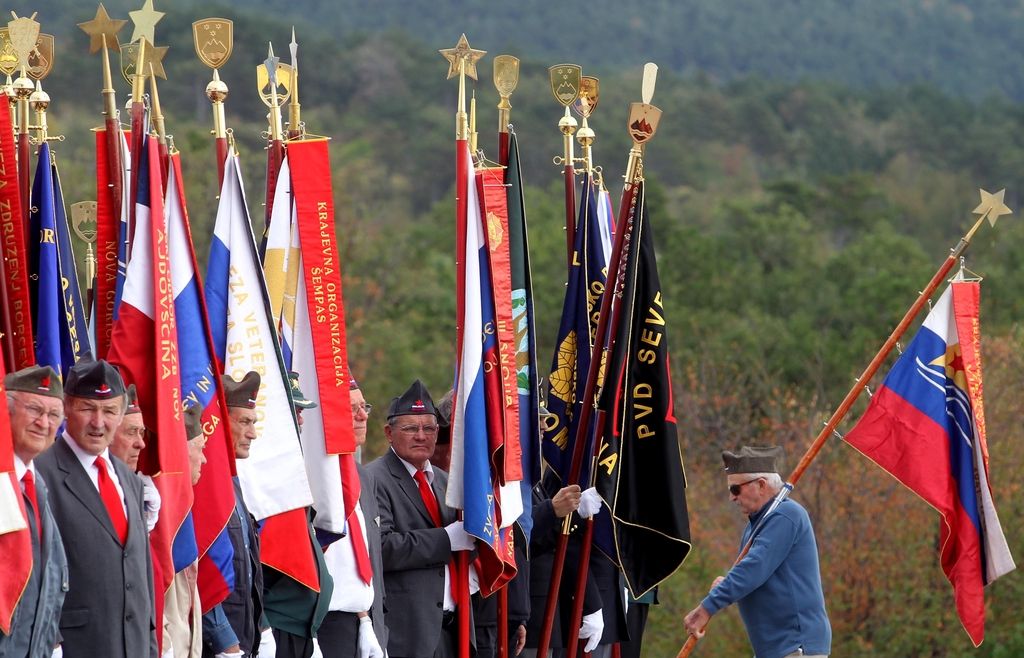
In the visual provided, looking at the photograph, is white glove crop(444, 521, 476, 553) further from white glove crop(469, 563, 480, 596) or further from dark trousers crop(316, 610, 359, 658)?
dark trousers crop(316, 610, 359, 658)

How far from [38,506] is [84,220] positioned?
3934mm

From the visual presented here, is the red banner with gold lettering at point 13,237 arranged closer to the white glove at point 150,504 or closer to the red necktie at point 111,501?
the white glove at point 150,504

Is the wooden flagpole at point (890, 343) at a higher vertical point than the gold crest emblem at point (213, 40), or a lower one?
lower

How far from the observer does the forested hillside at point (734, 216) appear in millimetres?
19328

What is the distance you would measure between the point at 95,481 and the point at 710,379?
20.6m

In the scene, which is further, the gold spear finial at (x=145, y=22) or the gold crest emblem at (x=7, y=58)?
the gold crest emblem at (x=7, y=58)

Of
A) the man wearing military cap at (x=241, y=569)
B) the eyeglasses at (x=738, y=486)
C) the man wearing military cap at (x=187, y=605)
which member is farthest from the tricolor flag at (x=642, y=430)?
the man wearing military cap at (x=187, y=605)

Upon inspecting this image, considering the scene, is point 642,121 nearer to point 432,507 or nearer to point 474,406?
point 474,406

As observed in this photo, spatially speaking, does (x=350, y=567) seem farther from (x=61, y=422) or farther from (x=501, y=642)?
(x=61, y=422)

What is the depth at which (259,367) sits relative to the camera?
714cm

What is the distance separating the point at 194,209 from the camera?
2939 centimetres

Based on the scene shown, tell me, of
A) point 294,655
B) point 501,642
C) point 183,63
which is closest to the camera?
point 294,655

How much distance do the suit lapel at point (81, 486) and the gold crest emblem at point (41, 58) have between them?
7.54 ft

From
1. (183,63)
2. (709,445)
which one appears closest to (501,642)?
(709,445)
